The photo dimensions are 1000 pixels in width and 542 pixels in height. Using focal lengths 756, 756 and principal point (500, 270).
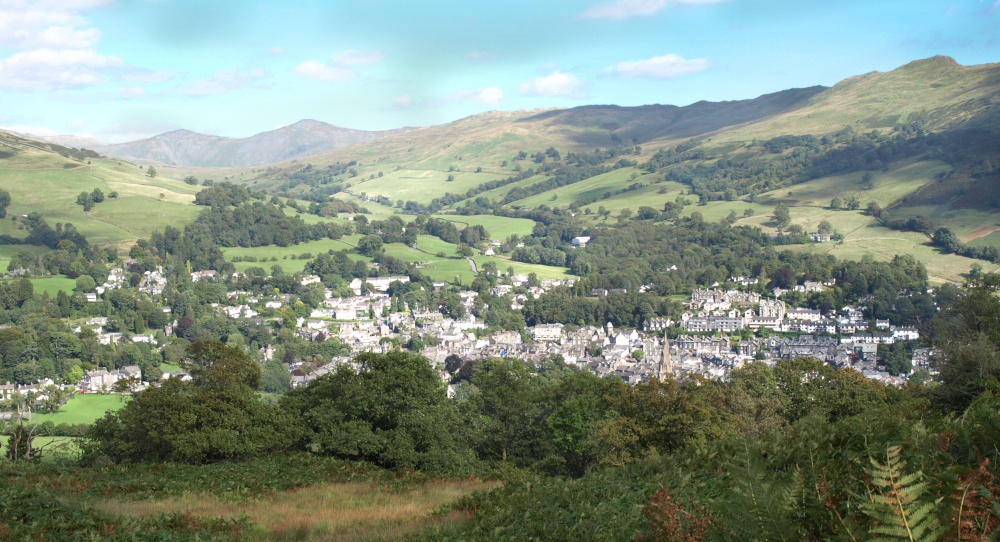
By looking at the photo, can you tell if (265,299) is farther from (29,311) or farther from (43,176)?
(43,176)

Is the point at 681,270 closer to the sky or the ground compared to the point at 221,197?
closer to the ground

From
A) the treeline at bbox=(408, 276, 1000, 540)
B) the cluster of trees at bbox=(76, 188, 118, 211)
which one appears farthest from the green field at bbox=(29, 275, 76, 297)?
the treeline at bbox=(408, 276, 1000, 540)

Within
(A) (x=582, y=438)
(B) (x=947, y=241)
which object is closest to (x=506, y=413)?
(A) (x=582, y=438)

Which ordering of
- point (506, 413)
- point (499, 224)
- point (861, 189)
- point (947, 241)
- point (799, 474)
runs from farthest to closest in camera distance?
point (499, 224)
point (861, 189)
point (947, 241)
point (506, 413)
point (799, 474)

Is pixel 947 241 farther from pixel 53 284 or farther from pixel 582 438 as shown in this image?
pixel 53 284

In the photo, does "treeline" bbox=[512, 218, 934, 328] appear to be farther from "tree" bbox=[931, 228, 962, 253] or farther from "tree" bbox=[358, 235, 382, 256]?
"tree" bbox=[358, 235, 382, 256]

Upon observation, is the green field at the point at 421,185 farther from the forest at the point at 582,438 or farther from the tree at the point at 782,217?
the forest at the point at 582,438
